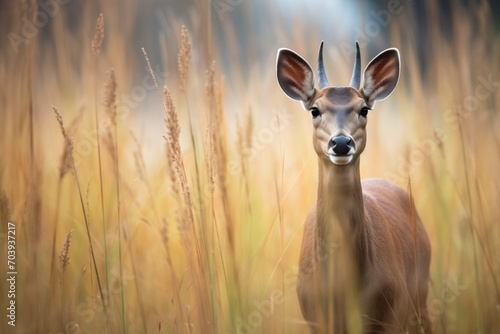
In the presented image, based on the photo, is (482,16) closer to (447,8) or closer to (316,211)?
(447,8)

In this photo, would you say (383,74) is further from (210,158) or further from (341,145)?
(210,158)

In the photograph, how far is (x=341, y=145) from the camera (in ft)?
7.28

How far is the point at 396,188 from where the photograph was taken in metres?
3.07

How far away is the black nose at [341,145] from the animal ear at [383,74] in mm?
382

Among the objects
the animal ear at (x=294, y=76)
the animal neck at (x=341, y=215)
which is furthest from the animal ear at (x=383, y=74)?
the animal neck at (x=341, y=215)

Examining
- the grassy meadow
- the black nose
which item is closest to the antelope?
the black nose

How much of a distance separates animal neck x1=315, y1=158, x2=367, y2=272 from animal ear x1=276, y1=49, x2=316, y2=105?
31cm

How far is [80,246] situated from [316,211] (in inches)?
36.0

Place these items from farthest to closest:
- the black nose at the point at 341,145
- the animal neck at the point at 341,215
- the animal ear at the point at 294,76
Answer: the animal ear at the point at 294,76 → the animal neck at the point at 341,215 → the black nose at the point at 341,145

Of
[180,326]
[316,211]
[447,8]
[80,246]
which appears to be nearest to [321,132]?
[316,211]

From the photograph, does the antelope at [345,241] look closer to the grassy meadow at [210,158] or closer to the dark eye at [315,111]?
the dark eye at [315,111]

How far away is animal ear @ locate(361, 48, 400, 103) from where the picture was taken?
2.57m

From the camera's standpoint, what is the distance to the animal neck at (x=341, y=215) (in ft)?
7.73

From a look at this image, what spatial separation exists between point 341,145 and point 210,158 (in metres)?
0.44
